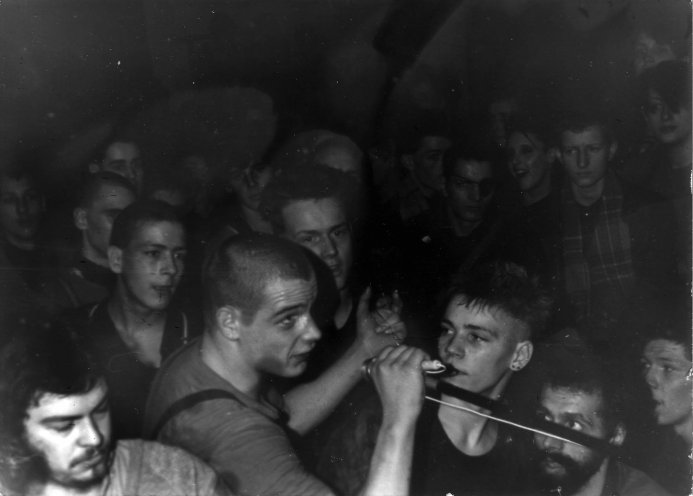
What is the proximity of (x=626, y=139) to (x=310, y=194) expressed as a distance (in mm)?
1215

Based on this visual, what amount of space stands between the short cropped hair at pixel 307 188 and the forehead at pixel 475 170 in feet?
1.37

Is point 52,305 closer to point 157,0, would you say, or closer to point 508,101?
point 157,0

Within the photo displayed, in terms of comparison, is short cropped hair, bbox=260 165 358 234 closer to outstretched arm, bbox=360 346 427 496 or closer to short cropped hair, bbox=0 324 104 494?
outstretched arm, bbox=360 346 427 496

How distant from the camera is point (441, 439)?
2.67 m

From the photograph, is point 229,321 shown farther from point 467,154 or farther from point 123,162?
point 467,154

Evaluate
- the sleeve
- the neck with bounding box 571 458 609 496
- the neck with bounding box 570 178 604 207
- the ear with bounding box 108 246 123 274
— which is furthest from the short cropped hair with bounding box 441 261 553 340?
the ear with bounding box 108 246 123 274

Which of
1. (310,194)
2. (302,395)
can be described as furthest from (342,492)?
(310,194)

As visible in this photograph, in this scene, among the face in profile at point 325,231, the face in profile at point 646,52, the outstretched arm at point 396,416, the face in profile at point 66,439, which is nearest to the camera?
the face in profile at point 66,439

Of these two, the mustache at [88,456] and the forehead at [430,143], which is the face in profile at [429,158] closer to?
the forehead at [430,143]

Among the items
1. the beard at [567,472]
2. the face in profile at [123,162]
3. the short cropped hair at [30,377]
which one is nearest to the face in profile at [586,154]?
the beard at [567,472]

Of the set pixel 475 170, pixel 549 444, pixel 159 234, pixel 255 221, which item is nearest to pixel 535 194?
pixel 475 170

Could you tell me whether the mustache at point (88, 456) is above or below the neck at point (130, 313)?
below

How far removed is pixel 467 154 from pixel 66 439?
5.70 ft

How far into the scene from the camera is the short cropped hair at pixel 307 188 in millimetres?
2650
